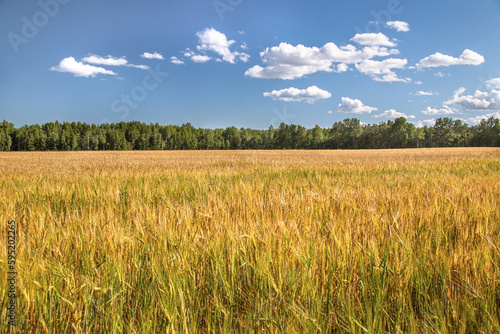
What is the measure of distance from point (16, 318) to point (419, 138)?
113826 millimetres

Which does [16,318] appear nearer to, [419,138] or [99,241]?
[99,241]

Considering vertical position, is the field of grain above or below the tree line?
below

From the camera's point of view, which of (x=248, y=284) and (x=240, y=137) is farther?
(x=240, y=137)

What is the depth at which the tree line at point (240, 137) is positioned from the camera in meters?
89.6

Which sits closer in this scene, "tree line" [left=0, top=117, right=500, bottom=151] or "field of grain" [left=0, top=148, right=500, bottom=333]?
"field of grain" [left=0, top=148, right=500, bottom=333]

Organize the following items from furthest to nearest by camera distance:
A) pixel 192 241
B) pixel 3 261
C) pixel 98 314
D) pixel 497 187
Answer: pixel 497 187 → pixel 192 241 → pixel 3 261 → pixel 98 314

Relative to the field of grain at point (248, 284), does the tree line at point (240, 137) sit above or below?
above

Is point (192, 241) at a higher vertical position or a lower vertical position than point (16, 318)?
higher

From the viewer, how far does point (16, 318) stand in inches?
42.2

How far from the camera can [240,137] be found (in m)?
121

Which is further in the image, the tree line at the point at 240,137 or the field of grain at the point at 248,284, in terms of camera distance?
the tree line at the point at 240,137

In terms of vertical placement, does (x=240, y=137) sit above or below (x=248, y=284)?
above

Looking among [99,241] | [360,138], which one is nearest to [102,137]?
[360,138]

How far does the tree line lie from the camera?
89562 mm
